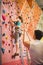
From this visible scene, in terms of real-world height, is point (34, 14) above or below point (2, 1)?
below

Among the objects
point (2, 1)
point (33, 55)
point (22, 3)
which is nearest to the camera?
point (33, 55)

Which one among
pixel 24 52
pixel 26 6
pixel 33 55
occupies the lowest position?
pixel 24 52

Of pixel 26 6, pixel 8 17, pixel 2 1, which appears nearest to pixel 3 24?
pixel 8 17

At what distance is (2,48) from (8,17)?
70 cm

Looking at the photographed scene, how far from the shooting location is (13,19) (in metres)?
3.51

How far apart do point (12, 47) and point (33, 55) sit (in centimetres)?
132

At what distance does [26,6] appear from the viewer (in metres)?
3.73

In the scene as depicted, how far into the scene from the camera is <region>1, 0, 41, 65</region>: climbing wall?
340 cm

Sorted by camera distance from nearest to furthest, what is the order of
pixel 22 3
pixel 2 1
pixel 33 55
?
pixel 33 55 < pixel 2 1 < pixel 22 3

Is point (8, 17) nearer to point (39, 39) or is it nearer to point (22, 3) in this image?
point (22, 3)

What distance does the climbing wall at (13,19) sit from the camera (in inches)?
134

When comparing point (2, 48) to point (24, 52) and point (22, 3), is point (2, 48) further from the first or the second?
point (22, 3)

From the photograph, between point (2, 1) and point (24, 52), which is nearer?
point (2, 1)

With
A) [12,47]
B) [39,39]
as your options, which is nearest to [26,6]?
[12,47]
